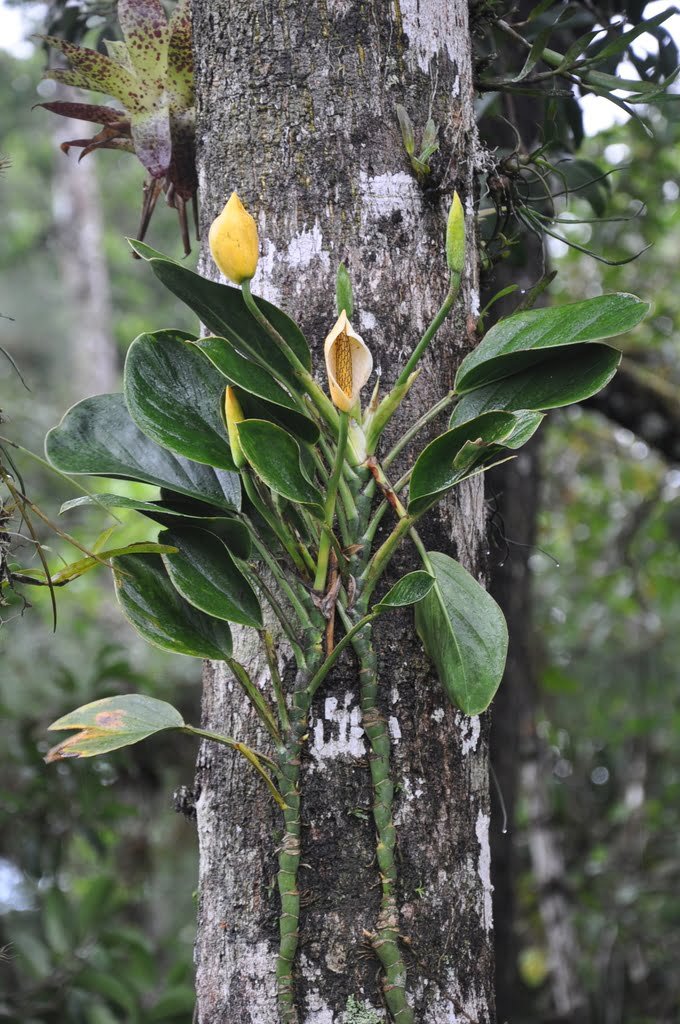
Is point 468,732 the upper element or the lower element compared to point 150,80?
lower

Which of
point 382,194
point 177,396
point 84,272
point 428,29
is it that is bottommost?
point 177,396

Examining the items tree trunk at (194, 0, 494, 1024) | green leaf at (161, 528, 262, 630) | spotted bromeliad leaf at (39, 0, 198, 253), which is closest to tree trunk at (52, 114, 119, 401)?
spotted bromeliad leaf at (39, 0, 198, 253)

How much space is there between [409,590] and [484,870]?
0.29m

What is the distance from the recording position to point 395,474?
0.80 metres

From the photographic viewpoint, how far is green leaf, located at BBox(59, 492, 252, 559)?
741mm

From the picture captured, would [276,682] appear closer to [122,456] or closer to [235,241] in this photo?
[122,456]

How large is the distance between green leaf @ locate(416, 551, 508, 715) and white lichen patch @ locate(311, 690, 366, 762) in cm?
8

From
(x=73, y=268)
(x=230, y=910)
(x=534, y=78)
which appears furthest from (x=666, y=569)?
(x=73, y=268)

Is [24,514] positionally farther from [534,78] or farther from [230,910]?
[534,78]

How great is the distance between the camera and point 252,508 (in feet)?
2.67

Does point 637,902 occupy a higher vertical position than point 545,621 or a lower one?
lower

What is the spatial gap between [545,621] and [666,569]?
890 millimetres

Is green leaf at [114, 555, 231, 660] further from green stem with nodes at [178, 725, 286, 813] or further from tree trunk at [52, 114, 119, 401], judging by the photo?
tree trunk at [52, 114, 119, 401]

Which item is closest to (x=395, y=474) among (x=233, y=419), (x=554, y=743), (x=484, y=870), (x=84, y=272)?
(x=233, y=419)
